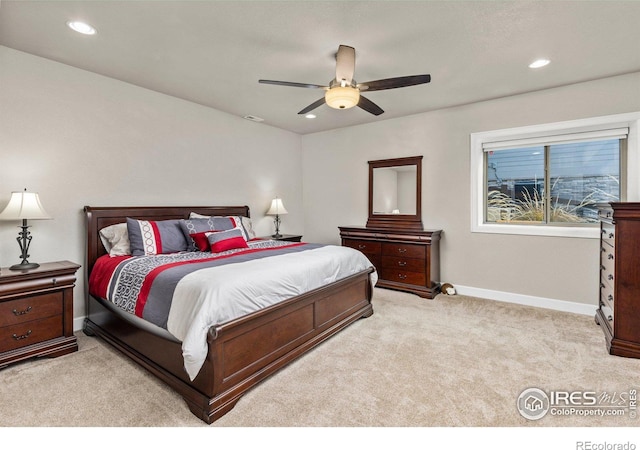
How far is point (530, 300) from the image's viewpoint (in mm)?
3867

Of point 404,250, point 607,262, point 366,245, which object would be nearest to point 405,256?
point 404,250

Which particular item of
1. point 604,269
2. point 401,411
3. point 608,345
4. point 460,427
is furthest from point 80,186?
point 604,269

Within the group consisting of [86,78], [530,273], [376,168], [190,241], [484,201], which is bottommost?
[530,273]

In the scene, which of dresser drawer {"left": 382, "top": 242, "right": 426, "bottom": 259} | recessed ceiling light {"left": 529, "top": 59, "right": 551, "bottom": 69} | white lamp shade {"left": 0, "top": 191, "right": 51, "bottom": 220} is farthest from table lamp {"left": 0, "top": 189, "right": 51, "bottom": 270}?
recessed ceiling light {"left": 529, "top": 59, "right": 551, "bottom": 69}

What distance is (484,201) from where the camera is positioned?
4359 mm

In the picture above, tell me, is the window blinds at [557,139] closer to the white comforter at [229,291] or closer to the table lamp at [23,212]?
the white comforter at [229,291]

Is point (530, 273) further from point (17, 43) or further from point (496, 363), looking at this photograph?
point (17, 43)

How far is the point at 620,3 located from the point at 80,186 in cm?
464

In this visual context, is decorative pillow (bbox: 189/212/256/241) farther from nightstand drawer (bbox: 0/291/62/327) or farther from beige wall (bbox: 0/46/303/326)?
nightstand drawer (bbox: 0/291/62/327)

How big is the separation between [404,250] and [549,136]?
219 cm

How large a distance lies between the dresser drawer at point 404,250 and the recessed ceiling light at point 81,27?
3866 mm

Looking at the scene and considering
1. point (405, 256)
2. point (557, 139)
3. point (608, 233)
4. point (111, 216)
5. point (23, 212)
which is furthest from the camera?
point (405, 256)

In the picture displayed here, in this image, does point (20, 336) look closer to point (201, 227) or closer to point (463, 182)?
point (201, 227)

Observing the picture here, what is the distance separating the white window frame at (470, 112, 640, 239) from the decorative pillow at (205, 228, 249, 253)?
302 centimetres
